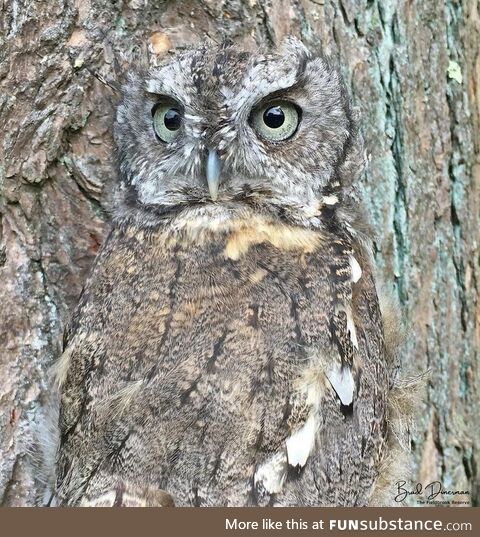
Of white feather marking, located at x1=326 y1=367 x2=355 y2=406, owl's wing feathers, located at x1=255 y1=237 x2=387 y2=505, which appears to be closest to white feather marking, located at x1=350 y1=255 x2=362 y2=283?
owl's wing feathers, located at x1=255 y1=237 x2=387 y2=505

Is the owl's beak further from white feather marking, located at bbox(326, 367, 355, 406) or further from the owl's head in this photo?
white feather marking, located at bbox(326, 367, 355, 406)

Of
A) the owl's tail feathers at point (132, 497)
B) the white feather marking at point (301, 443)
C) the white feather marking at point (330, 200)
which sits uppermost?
the white feather marking at point (330, 200)

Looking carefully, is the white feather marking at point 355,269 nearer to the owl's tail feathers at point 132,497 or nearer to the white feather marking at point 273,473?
the white feather marking at point 273,473

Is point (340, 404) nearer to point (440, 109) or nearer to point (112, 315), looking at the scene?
point (112, 315)

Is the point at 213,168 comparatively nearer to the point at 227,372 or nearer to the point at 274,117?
the point at 274,117

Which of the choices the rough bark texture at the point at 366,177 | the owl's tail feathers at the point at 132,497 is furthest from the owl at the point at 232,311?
the rough bark texture at the point at 366,177

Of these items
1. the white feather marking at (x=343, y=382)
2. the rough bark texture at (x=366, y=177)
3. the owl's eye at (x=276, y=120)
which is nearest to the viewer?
the white feather marking at (x=343, y=382)

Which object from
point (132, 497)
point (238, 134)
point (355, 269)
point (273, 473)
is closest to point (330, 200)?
point (355, 269)
